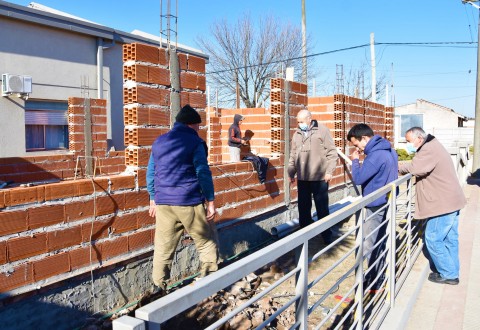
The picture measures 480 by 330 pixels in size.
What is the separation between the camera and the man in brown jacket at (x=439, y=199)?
4.76 m

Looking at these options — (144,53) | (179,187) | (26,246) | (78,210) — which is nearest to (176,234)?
(179,187)

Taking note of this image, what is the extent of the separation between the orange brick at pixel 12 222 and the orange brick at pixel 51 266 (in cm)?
31

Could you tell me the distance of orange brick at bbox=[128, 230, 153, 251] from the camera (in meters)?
4.38

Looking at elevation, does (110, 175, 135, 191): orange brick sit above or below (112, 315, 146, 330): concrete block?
above

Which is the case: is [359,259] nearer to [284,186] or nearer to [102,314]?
[102,314]

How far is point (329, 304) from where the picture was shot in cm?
466

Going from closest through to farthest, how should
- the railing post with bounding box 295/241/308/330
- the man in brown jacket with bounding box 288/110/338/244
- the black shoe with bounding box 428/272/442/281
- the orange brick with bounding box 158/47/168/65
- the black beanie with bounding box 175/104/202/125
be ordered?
1. the railing post with bounding box 295/241/308/330
2. the black beanie with bounding box 175/104/202/125
3. the orange brick with bounding box 158/47/168/65
4. the black shoe with bounding box 428/272/442/281
5. the man in brown jacket with bounding box 288/110/338/244

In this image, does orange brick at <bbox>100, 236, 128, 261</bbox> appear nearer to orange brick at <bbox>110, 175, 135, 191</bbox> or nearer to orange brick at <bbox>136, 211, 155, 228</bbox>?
orange brick at <bbox>136, 211, 155, 228</bbox>

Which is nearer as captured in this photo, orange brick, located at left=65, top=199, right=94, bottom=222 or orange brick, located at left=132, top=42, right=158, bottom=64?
orange brick, located at left=65, top=199, right=94, bottom=222

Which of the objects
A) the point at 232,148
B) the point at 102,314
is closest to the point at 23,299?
the point at 102,314

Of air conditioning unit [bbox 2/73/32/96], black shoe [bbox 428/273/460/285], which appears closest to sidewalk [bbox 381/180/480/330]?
black shoe [bbox 428/273/460/285]

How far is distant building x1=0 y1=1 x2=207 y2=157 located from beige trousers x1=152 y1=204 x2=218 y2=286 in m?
9.94

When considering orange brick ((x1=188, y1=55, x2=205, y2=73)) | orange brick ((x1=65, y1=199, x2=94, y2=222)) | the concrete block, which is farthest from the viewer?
orange brick ((x1=188, y1=55, x2=205, y2=73))

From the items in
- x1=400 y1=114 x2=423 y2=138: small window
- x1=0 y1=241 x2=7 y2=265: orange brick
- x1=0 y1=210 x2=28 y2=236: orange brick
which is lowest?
x1=0 y1=241 x2=7 y2=265: orange brick
